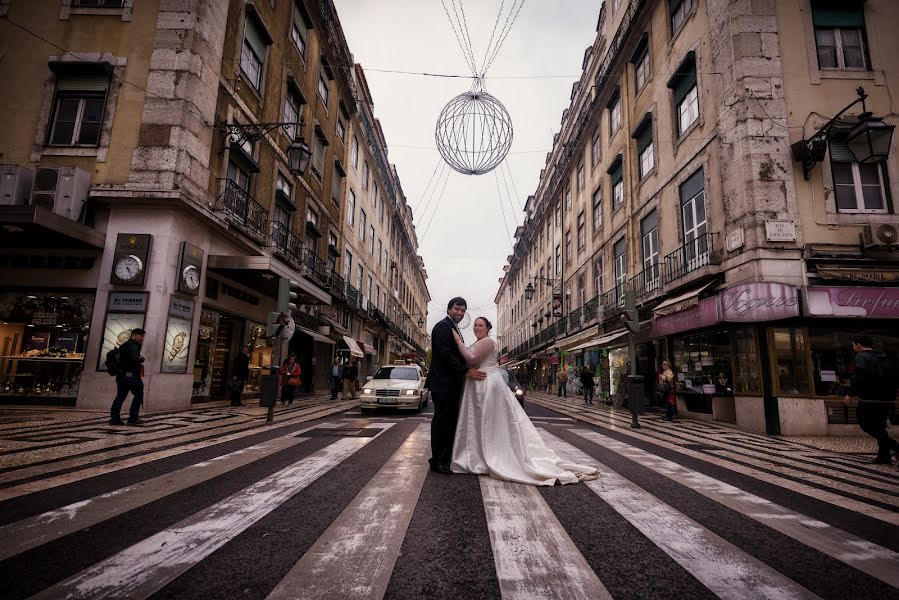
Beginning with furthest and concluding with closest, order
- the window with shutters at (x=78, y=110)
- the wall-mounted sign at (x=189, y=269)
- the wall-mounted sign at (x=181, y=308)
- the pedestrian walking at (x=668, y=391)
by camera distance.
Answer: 1. the pedestrian walking at (x=668, y=391)
2. the window with shutters at (x=78, y=110)
3. the wall-mounted sign at (x=189, y=269)
4. the wall-mounted sign at (x=181, y=308)

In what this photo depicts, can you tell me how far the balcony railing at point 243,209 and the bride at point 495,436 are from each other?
11095mm

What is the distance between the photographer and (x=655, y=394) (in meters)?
15.2

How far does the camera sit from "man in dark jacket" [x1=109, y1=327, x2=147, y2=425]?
301 inches

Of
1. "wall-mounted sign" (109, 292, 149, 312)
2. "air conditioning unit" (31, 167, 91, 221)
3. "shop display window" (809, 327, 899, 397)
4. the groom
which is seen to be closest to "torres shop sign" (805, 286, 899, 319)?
"shop display window" (809, 327, 899, 397)

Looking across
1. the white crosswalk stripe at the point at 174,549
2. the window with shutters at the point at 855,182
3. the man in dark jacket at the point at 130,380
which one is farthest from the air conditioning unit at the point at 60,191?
the window with shutters at the point at 855,182

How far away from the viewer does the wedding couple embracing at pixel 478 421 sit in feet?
13.6

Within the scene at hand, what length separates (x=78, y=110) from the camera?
11.4 metres

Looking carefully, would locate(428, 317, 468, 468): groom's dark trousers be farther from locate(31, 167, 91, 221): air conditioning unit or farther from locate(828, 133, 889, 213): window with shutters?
locate(828, 133, 889, 213): window with shutters

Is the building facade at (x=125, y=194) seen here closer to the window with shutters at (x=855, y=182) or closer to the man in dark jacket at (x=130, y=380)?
the man in dark jacket at (x=130, y=380)

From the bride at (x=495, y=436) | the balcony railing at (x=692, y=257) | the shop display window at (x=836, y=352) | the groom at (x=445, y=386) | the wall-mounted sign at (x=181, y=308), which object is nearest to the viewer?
the bride at (x=495, y=436)

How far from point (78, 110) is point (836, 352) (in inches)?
780

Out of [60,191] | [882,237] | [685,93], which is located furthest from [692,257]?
[60,191]

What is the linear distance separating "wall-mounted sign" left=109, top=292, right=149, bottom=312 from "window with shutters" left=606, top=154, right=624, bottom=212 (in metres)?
17.7

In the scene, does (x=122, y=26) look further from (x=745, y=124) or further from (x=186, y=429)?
(x=745, y=124)
